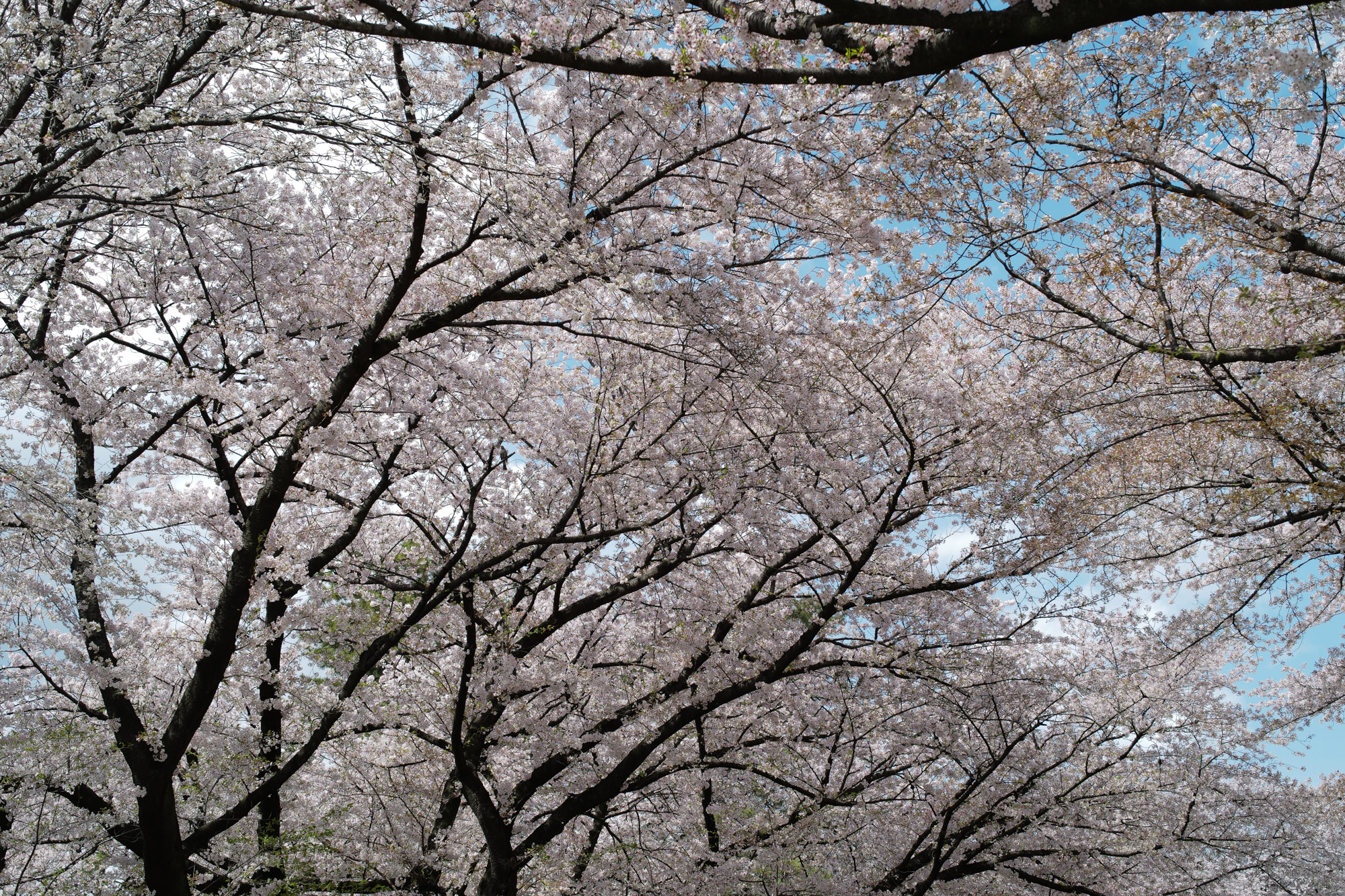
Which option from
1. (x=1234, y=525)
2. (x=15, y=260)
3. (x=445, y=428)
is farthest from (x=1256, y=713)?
(x=15, y=260)

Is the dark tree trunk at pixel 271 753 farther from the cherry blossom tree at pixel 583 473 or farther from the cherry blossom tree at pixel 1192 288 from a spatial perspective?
the cherry blossom tree at pixel 1192 288

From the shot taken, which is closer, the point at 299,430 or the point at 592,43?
the point at 592,43

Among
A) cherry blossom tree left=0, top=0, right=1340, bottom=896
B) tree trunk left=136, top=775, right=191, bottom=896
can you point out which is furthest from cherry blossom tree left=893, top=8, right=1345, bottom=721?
tree trunk left=136, top=775, right=191, bottom=896

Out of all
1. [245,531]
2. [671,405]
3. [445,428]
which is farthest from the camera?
[671,405]

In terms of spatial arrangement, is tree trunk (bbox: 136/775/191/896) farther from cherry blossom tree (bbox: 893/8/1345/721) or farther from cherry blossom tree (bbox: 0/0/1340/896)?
cherry blossom tree (bbox: 893/8/1345/721)

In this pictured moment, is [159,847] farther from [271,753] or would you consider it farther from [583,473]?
[583,473]

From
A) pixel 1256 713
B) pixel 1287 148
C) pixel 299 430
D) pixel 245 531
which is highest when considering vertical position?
pixel 1287 148

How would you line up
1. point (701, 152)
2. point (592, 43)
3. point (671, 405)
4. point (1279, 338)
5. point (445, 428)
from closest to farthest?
point (592, 43) → point (701, 152) → point (1279, 338) → point (445, 428) → point (671, 405)

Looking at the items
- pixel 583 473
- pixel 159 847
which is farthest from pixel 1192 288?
pixel 159 847

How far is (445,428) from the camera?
8008 millimetres

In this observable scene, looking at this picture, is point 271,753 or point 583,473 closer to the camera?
point 583,473

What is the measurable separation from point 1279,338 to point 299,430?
797 cm

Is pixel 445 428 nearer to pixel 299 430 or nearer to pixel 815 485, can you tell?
pixel 299 430

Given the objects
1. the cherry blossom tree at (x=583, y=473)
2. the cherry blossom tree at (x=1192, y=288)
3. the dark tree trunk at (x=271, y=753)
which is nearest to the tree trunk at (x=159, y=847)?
the cherry blossom tree at (x=583, y=473)
